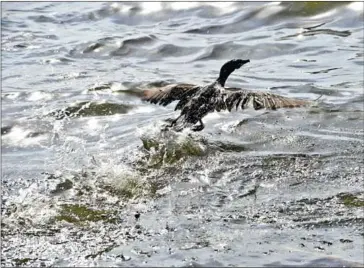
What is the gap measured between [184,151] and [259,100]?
0.92 meters

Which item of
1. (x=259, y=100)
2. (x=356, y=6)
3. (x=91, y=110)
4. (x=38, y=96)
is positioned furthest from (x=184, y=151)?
(x=356, y=6)

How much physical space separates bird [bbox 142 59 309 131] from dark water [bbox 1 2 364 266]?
0.62 ft

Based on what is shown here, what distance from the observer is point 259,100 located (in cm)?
786

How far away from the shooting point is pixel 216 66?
501 inches

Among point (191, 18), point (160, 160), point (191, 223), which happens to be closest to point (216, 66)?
point (191, 18)

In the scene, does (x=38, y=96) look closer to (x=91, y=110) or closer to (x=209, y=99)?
(x=91, y=110)

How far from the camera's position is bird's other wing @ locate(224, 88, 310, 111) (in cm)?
776

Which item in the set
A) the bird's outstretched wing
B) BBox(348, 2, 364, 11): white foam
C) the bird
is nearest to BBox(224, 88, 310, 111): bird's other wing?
the bird

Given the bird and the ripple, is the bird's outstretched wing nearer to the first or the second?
the bird

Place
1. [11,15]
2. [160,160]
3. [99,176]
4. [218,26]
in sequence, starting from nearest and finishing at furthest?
[99,176] < [160,160] < [218,26] < [11,15]

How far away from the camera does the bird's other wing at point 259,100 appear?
7758 millimetres

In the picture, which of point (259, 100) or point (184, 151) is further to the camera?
point (184, 151)

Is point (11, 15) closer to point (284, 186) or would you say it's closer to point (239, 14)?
point (239, 14)

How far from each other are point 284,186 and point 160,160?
1.47m
